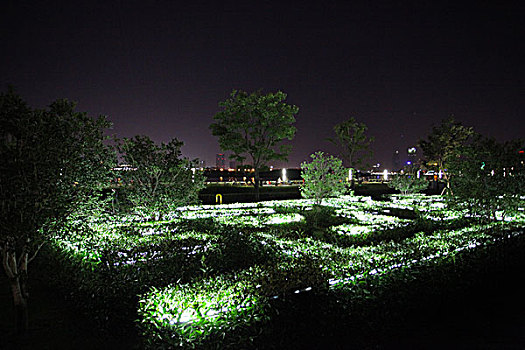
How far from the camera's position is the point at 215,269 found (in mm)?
6988

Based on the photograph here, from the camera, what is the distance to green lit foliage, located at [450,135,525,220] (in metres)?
10.4

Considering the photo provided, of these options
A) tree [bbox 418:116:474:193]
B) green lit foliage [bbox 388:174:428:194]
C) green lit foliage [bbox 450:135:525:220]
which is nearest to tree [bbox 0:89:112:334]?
green lit foliage [bbox 450:135:525:220]

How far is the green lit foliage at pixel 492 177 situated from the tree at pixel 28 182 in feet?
39.6

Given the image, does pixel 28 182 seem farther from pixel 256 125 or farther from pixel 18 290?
pixel 256 125

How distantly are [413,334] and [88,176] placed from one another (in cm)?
656

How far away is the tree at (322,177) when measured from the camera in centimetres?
1655

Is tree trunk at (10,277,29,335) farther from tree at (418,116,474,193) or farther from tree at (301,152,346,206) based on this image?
tree at (418,116,474,193)

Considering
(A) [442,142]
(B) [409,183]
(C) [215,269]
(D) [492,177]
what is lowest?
(C) [215,269]

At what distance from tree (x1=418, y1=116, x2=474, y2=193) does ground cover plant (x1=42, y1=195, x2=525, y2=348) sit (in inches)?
1008

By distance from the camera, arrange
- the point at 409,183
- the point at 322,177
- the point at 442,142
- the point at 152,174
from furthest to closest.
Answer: the point at 442,142 < the point at 409,183 < the point at 322,177 < the point at 152,174

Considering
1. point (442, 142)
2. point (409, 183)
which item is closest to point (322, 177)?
point (409, 183)

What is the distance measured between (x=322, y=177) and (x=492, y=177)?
7.88 meters

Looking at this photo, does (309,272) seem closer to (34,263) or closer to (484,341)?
(484,341)

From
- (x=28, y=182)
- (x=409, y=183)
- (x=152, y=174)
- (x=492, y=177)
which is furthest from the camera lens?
(x=409, y=183)
